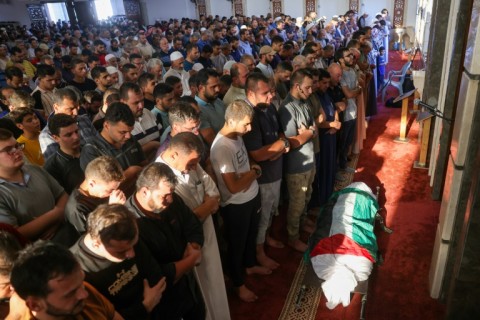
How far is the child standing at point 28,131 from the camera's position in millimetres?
3195

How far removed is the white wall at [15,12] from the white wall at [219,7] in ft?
29.6

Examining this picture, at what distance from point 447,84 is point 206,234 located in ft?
9.33

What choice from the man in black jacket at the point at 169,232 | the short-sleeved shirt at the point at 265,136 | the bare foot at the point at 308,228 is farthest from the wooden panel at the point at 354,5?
the man in black jacket at the point at 169,232

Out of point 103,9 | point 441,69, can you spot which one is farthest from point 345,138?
point 103,9

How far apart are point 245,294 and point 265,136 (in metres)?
1.33

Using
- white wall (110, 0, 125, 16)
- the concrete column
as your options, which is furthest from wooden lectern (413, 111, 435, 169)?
white wall (110, 0, 125, 16)

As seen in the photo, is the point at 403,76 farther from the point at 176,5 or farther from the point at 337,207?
the point at 176,5

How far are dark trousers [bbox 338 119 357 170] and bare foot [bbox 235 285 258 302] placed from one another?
2.67 m

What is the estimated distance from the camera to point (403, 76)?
7.84 metres

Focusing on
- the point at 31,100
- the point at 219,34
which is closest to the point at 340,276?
the point at 31,100

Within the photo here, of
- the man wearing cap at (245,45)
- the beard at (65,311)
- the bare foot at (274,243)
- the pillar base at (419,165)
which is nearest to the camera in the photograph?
the beard at (65,311)

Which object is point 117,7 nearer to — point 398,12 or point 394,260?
point 398,12

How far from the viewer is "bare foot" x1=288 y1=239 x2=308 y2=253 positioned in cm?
370

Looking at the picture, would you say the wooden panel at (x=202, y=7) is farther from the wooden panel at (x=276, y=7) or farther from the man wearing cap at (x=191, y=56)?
the man wearing cap at (x=191, y=56)
